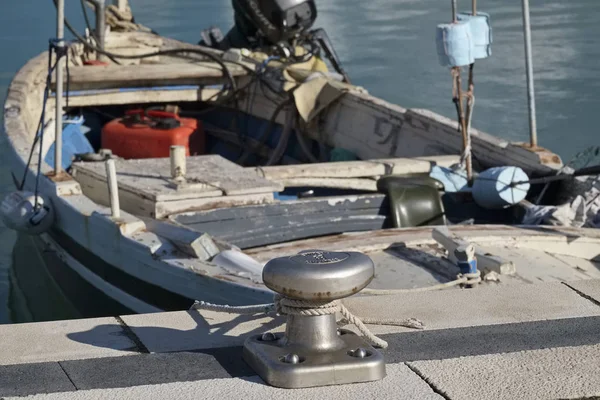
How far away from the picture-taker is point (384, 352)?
2.79 metres

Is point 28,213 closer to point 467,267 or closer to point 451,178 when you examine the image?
point 451,178

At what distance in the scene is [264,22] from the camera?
10.8m

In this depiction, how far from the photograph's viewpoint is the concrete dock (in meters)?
2.54

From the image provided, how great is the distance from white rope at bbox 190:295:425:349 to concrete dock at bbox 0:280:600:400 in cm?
3

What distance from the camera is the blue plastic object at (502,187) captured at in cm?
659

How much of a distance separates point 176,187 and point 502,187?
201 cm

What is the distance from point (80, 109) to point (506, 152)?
4337 millimetres

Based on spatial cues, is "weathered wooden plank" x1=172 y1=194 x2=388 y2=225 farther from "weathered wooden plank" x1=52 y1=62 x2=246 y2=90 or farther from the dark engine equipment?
the dark engine equipment

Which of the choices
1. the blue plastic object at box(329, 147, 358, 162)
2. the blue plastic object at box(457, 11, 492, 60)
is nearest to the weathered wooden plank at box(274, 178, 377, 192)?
the blue plastic object at box(457, 11, 492, 60)

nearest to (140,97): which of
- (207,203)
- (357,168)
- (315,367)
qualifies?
(357,168)

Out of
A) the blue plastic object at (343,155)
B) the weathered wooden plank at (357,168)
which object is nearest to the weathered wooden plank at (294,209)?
the weathered wooden plank at (357,168)

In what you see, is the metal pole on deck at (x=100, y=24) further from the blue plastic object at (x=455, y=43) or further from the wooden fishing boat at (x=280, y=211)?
the blue plastic object at (x=455, y=43)

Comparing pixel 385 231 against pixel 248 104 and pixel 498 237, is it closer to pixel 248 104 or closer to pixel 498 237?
pixel 498 237

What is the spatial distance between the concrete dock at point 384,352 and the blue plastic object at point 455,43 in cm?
380
